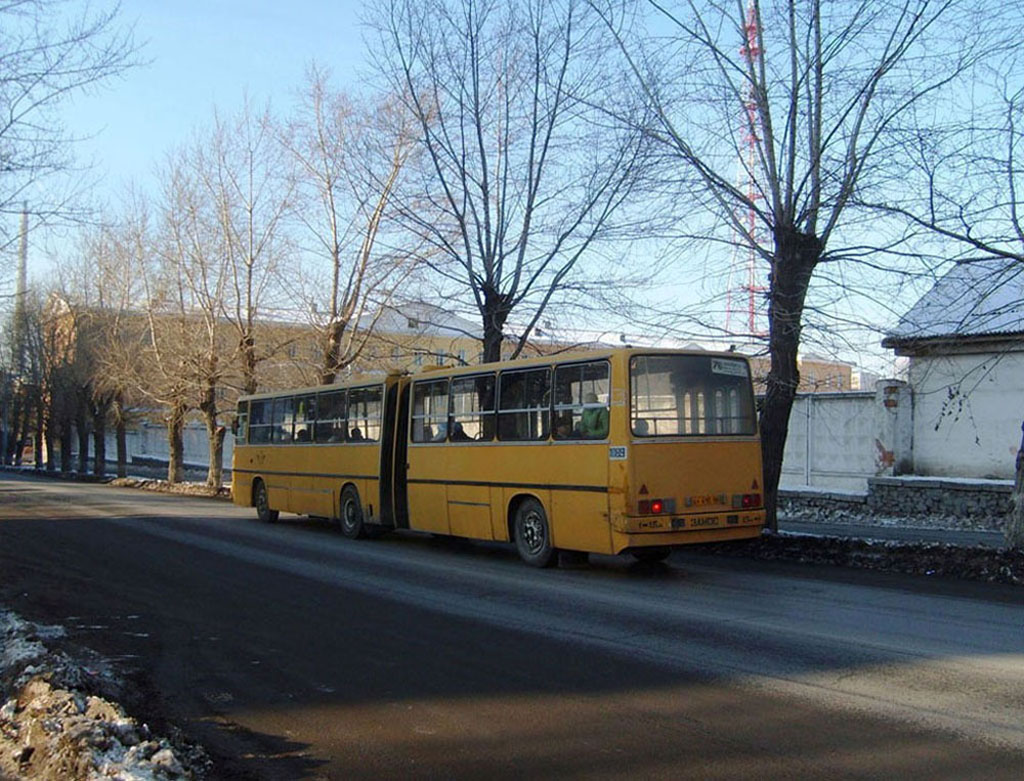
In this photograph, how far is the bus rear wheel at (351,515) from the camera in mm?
18156

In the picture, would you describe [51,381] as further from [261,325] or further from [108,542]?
[108,542]

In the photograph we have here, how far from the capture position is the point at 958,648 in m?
7.88

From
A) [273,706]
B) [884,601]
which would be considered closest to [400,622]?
[273,706]

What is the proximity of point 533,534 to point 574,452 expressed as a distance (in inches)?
64.1

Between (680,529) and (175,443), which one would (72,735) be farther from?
(175,443)

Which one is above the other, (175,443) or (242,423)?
(242,423)

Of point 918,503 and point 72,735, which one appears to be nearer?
point 72,735

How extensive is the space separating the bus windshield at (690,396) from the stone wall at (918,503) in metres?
9.30

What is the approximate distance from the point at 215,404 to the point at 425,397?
72.3 ft

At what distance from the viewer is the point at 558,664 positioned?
24.7 feet

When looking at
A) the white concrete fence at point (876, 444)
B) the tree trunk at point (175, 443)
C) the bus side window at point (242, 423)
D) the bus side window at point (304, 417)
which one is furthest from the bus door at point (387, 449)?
the tree trunk at point (175, 443)

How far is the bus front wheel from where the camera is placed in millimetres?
13219

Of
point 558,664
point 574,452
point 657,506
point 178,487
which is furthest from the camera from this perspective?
point 178,487

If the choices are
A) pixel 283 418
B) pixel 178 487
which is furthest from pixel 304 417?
pixel 178 487
